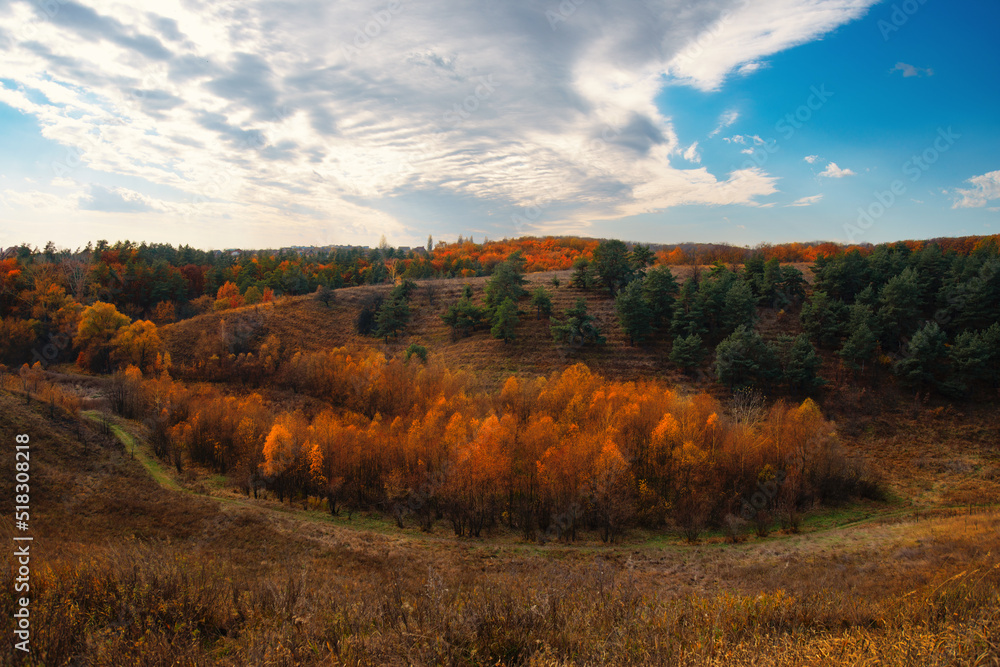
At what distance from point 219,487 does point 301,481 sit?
649 cm

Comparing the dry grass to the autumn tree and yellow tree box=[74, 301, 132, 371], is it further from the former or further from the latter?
the autumn tree

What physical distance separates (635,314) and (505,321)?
58.6ft

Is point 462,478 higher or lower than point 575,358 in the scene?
lower

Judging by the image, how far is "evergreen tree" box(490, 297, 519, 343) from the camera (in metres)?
63.3

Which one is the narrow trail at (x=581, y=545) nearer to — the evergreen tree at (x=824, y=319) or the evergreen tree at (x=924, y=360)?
the evergreen tree at (x=924, y=360)

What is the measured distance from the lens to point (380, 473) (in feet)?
110

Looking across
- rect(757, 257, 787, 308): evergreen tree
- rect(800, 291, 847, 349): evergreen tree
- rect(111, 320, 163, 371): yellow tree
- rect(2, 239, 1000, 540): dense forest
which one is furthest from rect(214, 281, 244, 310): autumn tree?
rect(800, 291, 847, 349): evergreen tree

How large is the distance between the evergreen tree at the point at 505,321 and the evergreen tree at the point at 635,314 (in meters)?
14.9

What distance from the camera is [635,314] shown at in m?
59.7

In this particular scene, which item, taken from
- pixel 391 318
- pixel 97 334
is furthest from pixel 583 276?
pixel 97 334

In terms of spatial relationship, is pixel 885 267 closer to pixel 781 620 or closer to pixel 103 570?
pixel 781 620

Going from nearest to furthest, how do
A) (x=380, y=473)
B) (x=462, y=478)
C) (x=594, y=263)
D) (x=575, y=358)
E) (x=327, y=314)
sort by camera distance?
(x=462, y=478) < (x=380, y=473) < (x=575, y=358) < (x=594, y=263) < (x=327, y=314)

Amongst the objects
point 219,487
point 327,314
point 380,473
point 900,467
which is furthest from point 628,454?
point 327,314

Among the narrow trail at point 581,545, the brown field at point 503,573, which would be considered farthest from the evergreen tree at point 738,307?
the narrow trail at point 581,545
